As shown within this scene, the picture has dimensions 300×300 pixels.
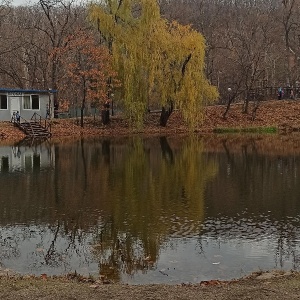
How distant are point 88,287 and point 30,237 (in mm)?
4656

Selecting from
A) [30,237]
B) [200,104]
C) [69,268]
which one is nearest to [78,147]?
[200,104]

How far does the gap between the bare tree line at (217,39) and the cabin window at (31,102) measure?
10.0 feet

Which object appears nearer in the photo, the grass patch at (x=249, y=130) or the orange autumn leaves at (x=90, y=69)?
the orange autumn leaves at (x=90, y=69)

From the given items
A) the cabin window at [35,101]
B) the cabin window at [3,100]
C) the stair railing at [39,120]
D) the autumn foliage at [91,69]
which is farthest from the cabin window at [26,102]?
the autumn foliage at [91,69]

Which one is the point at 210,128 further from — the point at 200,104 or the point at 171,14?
the point at 171,14

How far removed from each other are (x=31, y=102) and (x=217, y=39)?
93.7ft

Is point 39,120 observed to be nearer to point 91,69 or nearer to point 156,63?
point 91,69

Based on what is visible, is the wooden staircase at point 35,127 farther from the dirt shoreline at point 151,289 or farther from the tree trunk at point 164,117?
the dirt shoreline at point 151,289

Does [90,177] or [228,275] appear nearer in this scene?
[228,275]

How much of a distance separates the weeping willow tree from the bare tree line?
905 centimetres

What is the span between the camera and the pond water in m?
10.1

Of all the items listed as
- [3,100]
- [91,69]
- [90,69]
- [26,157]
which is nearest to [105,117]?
[90,69]

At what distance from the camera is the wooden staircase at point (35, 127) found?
43.1 meters

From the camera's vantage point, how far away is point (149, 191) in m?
17.8
